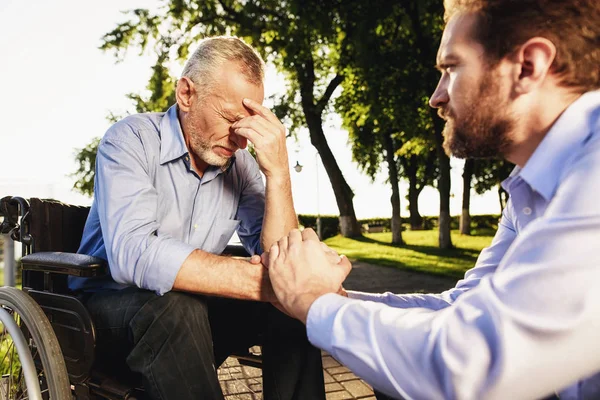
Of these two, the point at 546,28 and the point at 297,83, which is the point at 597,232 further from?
the point at 297,83

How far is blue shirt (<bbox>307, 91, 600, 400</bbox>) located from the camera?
36.5 inches

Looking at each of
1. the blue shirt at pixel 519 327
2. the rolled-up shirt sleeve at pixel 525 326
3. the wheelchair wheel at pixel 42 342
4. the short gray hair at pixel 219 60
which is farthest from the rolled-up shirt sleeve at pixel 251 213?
the rolled-up shirt sleeve at pixel 525 326

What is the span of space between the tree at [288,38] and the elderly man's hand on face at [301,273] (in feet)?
33.8

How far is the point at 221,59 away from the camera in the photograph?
2406 mm

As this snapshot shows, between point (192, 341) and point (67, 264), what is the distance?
0.61m

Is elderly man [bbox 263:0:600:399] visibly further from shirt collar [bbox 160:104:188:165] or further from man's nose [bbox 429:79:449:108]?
shirt collar [bbox 160:104:188:165]

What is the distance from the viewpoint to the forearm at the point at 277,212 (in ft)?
8.02

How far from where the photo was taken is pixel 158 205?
238 centimetres

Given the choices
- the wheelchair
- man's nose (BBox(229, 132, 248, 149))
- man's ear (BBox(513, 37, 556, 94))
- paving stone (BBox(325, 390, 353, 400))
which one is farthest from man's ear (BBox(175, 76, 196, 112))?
paving stone (BBox(325, 390, 353, 400))

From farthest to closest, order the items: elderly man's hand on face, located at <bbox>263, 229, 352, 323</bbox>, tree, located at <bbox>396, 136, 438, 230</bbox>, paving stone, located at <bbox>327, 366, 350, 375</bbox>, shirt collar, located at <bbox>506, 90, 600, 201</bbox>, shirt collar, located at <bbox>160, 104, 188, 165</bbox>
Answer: tree, located at <bbox>396, 136, 438, 230</bbox> < paving stone, located at <bbox>327, 366, 350, 375</bbox> < shirt collar, located at <bbox>160, 104, 188, 165</bbox> < elderly man's hand on face, located at <bbox>263, 229, 352, 323</bbox> < shirt collar, located at <bbox>506, 90, 600, 201</bbox>

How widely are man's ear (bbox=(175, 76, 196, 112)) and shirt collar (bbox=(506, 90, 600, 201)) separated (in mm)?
1706

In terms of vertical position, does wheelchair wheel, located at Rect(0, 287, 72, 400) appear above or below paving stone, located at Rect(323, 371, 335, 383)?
above

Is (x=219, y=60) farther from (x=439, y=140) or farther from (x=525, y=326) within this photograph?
(x=439, y=140)

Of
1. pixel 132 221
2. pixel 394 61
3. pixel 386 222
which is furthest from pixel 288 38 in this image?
pixel 386 222
